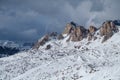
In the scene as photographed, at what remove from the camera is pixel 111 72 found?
18462 cm

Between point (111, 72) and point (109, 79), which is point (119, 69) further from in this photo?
point (109, 79)

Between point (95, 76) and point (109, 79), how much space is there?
820 inches

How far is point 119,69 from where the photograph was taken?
607ft

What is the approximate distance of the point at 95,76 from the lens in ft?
618

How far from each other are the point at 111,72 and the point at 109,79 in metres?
17.1

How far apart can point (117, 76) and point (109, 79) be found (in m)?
5.58

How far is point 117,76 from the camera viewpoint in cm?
17150

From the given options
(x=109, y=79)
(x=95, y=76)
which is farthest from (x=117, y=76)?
(x=95, y=76)

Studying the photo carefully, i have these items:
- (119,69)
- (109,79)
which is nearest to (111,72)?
(119,69)

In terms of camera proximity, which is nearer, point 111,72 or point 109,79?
point 109,79

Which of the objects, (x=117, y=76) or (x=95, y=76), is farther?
(x=95, y=76)

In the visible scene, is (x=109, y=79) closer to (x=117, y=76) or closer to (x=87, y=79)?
(x=117, y=76)

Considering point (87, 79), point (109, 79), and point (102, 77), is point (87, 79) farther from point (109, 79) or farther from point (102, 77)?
point (109, 79)

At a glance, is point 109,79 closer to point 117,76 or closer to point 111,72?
point 117,76
